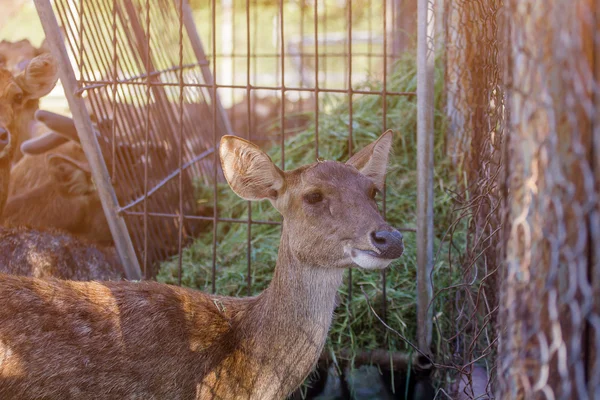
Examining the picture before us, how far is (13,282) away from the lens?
138 inches

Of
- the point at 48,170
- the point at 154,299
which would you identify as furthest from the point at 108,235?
the point at 154,299

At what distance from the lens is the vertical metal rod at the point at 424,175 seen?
4434 mm

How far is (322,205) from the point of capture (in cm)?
366

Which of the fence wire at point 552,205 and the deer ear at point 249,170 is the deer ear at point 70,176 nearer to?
the deer ear at point 249,170

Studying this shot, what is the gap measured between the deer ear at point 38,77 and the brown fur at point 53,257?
1.31 meters

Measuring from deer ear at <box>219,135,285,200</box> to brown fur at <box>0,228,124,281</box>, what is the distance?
1.75 meters

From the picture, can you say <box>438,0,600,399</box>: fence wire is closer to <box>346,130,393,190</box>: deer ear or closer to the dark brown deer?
<box>346,130,393,190</box>: deer ear

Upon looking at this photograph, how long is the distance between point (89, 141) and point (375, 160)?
207 cm

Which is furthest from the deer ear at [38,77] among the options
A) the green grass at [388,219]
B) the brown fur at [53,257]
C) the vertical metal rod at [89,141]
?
the green grass at [388,219]

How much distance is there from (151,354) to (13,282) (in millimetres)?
733

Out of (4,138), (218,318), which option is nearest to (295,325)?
(218,318)

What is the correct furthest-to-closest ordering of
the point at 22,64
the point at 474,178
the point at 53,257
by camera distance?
the point at 22,64 < the point at 53,257 < the point at 474,178

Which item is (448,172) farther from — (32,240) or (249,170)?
(32,240)

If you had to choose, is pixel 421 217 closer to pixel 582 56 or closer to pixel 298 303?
pixel 298 303
